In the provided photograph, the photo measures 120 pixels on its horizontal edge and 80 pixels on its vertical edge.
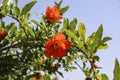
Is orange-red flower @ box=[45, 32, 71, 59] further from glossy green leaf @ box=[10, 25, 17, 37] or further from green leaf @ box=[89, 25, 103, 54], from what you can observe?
glossy green leaf @ box=[10, 25, 17, 37]

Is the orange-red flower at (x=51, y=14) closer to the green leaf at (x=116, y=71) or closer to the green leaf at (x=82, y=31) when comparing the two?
the green leaf at (x=82, y=31)


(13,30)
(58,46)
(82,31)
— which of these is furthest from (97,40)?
(13,30)

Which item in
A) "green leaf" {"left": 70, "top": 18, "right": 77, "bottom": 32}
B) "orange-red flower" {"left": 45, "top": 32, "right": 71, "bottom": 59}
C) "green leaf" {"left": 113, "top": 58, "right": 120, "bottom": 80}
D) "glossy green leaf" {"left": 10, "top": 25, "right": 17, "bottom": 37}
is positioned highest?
"glossy green leaf" {"left": 10, "top": 25, "right": 17, "bottom": 37}

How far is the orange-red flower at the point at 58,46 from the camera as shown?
2.03 m

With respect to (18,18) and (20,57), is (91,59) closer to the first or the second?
(18,18)

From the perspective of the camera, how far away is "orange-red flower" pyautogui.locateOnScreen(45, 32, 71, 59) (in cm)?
203

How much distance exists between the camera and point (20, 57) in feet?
10.2

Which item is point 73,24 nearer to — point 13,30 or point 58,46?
point 58,46

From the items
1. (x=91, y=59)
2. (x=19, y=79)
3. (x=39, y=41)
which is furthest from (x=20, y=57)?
(x=91, y=59)

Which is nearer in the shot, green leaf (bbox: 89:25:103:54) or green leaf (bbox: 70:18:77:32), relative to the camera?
green leaf (bbox: 89:25:103:54)

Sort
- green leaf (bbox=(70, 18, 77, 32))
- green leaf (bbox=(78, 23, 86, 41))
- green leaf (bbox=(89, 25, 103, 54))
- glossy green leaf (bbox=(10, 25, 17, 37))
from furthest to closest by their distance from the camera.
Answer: glossy green leaf (bbox=(10, 25, 17, 37)) → green leaf (bbox=(70, 18, 77, 32)) → green leaf (bbox=(78, 23, 86, 41)) → green leaf (bbox=(89, 25, 103, 54))

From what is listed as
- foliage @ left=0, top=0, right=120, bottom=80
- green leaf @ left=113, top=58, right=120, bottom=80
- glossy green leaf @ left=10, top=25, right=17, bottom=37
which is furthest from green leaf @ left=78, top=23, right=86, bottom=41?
glossy green leaf @ left=10, top=25, right=17, bottom=37

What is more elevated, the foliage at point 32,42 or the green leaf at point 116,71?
the foliage at point 32,42

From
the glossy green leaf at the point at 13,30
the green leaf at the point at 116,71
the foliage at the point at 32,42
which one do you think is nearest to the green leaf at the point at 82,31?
the foliage at the point at 32,42
